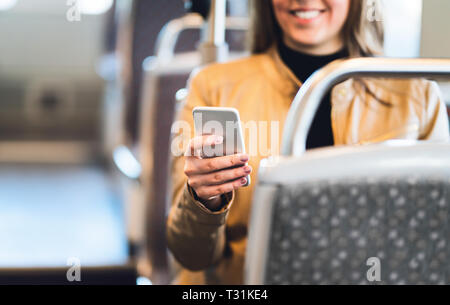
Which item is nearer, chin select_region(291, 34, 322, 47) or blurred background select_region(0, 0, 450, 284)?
chin select_region(291, 34, 322, 47)

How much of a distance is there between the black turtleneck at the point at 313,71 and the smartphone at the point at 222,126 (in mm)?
160

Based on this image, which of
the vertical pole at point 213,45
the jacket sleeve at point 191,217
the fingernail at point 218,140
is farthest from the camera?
the vertical pole at point 213,45

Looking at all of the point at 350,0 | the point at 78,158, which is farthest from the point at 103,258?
the point at 78,158

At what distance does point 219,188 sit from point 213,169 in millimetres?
28

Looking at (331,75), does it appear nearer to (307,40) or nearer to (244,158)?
(244,158)

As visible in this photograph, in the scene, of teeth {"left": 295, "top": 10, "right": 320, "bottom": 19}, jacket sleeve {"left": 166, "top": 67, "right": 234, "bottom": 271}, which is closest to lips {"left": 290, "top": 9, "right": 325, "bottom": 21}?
teeth {"left": 295, "top": 10, "right": 320, "bottom": 19}

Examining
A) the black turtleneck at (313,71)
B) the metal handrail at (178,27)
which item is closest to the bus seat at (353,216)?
the black turtleneck at (313,71)

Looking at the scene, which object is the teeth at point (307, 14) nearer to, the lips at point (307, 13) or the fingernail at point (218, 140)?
the lips at point (307, 13)

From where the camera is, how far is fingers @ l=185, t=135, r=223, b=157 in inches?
21.2

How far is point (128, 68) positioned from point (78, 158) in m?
2.20

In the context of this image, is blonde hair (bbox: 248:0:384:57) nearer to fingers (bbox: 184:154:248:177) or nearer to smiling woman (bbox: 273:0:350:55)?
smiling woman (bbox: 273:0:350:55)

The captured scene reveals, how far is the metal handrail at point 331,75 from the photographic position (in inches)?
19.0

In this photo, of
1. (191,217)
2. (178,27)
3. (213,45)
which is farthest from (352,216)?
(178,27)

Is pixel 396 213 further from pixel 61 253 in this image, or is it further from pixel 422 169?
pixel 61 253
